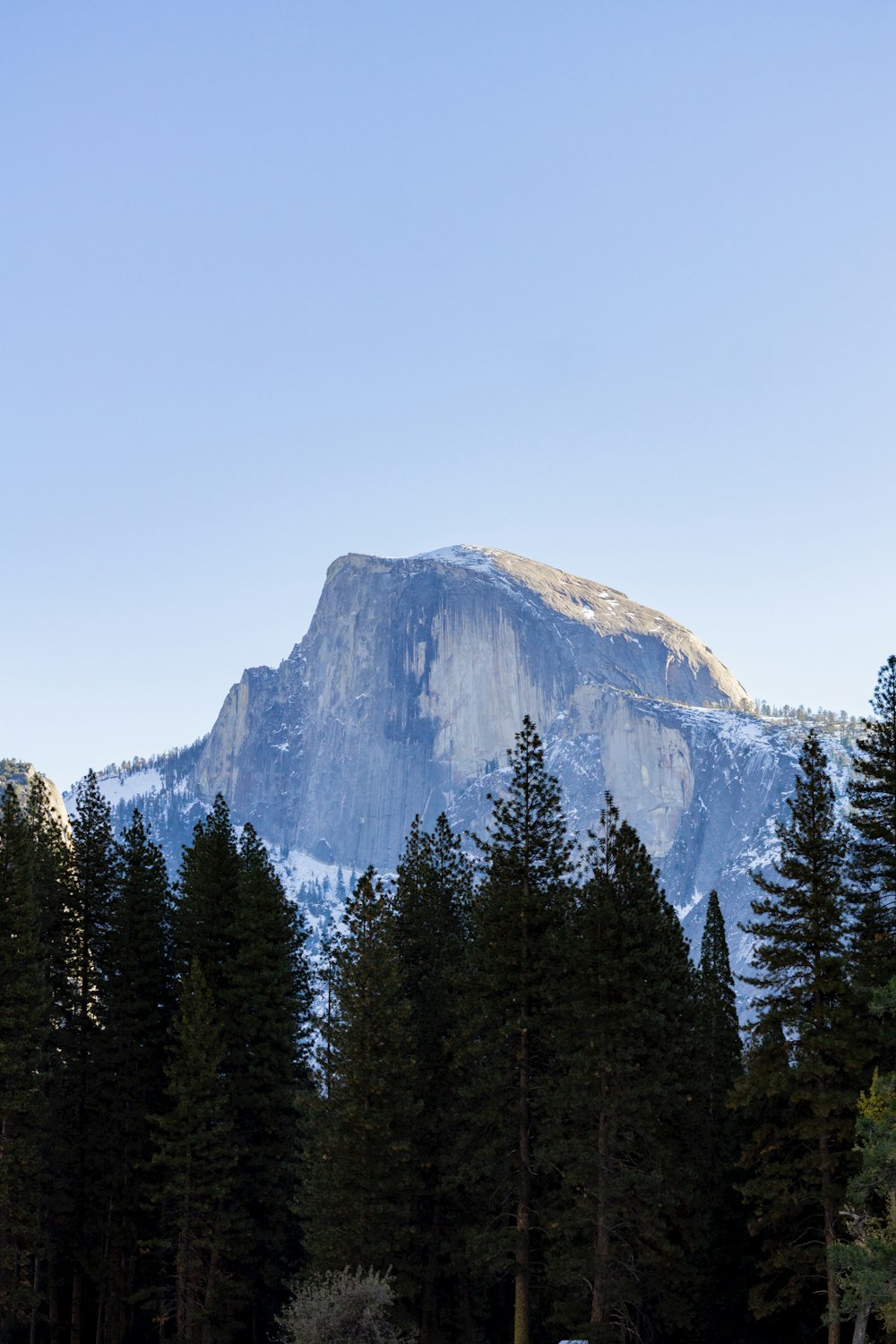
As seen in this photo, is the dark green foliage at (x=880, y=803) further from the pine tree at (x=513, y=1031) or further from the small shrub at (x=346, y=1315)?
the small shrub at (x=346, y=1315)

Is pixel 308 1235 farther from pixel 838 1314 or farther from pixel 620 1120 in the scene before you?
pixel 838 1314

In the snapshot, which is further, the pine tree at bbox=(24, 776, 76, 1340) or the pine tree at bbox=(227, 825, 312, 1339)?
the pine tree at bbox=(227, 825, 312, 1339)

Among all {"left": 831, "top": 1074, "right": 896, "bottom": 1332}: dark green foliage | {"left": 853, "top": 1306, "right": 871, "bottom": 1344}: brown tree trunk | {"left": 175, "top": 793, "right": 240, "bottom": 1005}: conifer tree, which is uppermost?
{"left": 175, "top": 793, "right": 240, "bottom": 1005}: conifer tree

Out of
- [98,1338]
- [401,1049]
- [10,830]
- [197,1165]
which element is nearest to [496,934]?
[401,1049]

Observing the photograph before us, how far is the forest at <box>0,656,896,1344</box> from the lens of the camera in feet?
122

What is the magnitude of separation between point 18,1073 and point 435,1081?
14.0 meters

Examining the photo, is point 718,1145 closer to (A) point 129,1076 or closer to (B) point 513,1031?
(B) point 513,1031

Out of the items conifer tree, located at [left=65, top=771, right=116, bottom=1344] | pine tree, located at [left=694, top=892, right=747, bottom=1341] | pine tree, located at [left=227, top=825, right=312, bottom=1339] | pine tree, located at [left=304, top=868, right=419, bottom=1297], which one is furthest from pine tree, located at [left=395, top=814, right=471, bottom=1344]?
conifer tree, located at [left=65, top=771, right=116, bottom=1344]

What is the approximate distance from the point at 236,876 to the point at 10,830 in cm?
1111

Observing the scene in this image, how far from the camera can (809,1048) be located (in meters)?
36.7

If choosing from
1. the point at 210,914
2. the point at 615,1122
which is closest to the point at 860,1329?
the point at 615,1122

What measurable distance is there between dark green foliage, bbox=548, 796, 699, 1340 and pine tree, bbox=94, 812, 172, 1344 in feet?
53.5

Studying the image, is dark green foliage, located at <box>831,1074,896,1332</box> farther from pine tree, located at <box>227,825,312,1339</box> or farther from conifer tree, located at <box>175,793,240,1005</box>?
conifer tree, located at <box>175,793,240,1005</box>

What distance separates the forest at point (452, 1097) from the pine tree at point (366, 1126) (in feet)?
0.41
